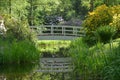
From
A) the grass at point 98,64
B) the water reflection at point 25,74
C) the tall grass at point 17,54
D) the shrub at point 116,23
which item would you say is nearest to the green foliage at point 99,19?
the shrub at point 116,23

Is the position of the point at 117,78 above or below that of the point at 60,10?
below

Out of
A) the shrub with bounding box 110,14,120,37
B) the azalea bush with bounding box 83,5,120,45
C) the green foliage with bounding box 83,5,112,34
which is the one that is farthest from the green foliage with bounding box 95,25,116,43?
the green foliage with bounding box 83,5,112,34

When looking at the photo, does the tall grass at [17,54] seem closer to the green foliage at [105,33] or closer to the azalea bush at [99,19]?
the green foliage at [105,33]

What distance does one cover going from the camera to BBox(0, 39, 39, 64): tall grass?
16000 millimetres

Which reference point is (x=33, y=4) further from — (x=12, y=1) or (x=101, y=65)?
(x=101, y=65)

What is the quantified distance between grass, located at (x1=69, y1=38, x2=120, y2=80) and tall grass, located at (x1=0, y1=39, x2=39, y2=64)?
6.80 ft

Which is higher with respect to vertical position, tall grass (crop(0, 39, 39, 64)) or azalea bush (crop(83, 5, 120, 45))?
azalea bush (crop(83, 5, 120, 45))

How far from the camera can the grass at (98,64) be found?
10.6 m

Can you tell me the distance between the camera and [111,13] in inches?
943

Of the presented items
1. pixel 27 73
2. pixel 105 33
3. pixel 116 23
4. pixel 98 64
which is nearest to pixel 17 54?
pixel 27 73

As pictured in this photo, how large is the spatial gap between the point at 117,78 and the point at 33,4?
2786 cm

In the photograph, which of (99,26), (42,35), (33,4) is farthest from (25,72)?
(33,4)

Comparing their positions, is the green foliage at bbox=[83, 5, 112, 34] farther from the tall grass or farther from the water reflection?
the water reflection

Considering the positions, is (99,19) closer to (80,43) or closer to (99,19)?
(99,19)
